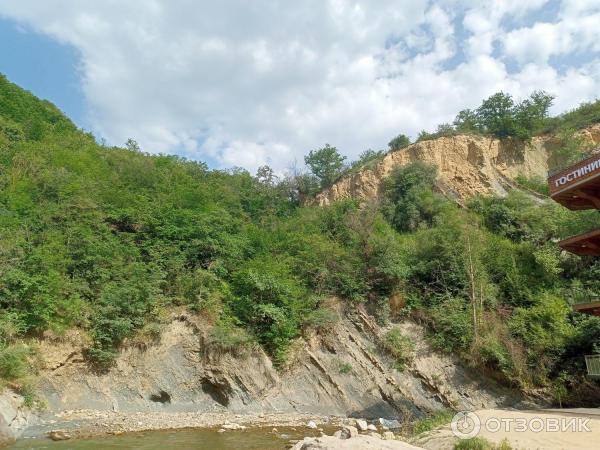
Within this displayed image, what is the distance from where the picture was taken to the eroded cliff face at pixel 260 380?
64.8ft

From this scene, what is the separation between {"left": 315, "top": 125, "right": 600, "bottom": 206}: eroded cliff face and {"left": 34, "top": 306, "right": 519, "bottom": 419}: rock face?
64.5 ft

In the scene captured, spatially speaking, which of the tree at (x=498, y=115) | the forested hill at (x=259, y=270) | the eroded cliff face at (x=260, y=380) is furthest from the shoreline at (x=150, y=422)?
the tree at (x=498, y=115)

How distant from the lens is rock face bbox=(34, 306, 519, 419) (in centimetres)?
1983

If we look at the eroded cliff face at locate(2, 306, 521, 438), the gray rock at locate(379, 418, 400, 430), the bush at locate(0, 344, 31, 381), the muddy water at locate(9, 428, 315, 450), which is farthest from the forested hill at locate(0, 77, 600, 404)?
the muddy water at locate(9, 428, 315, 450)

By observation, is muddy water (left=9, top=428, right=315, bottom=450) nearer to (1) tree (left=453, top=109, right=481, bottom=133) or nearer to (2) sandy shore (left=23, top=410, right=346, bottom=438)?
(2) sandy shore (left=23, top=410, right=346, bottom=438)

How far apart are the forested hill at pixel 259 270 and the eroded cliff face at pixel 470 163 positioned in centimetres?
527

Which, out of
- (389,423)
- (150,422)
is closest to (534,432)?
(389,423)

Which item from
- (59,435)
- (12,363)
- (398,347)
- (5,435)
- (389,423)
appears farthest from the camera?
(398,347)

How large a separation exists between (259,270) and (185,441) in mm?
11241

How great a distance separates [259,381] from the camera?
72.4 feet

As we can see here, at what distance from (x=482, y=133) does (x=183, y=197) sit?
95.2 feet

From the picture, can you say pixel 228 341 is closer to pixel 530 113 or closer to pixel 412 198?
pixel 412 198

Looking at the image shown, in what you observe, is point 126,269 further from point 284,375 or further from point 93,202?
point 284,375

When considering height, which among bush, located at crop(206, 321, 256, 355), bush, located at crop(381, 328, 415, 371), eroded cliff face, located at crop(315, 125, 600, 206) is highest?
eroded cliff face, located at crop(315, 125, 600, 206)
